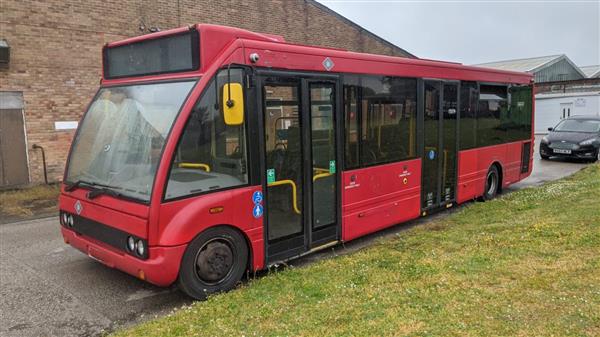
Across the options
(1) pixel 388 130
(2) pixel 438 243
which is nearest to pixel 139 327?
(2) pixel 438 243

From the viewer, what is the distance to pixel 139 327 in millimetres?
4008

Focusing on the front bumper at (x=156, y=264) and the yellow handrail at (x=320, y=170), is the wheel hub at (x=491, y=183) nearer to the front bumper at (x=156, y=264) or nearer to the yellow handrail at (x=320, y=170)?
the yellow handrail at (x=320, y=170)

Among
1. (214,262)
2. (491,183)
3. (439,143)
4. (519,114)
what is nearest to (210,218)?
(214,262)

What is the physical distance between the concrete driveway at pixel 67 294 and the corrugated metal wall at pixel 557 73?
4303 cm

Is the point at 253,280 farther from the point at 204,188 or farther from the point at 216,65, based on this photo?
the point at 216,65

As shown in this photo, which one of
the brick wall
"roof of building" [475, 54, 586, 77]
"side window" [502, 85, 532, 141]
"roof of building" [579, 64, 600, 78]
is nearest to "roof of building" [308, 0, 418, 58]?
the brick wall

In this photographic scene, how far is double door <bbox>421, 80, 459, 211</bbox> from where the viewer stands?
7.59 m

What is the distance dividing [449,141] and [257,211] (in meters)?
4.38

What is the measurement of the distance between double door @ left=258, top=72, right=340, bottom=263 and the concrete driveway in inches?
25.8

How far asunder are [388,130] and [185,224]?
3441 millimetres

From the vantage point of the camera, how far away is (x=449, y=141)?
8102 millimetres

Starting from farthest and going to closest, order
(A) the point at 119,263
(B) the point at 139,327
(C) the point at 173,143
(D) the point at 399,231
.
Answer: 1. (D) the point at 399,231
2. (A) the point at 119,263
3. (C) the point at 173,143
4. (B) the point at 139,327

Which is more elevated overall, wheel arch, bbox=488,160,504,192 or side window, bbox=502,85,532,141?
side window, bbox=502,85,532,141

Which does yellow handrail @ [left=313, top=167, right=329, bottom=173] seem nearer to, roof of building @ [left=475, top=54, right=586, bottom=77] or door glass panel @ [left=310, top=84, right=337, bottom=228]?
door glass panel @ [left=310, top=84, right=337, bottom=228]
